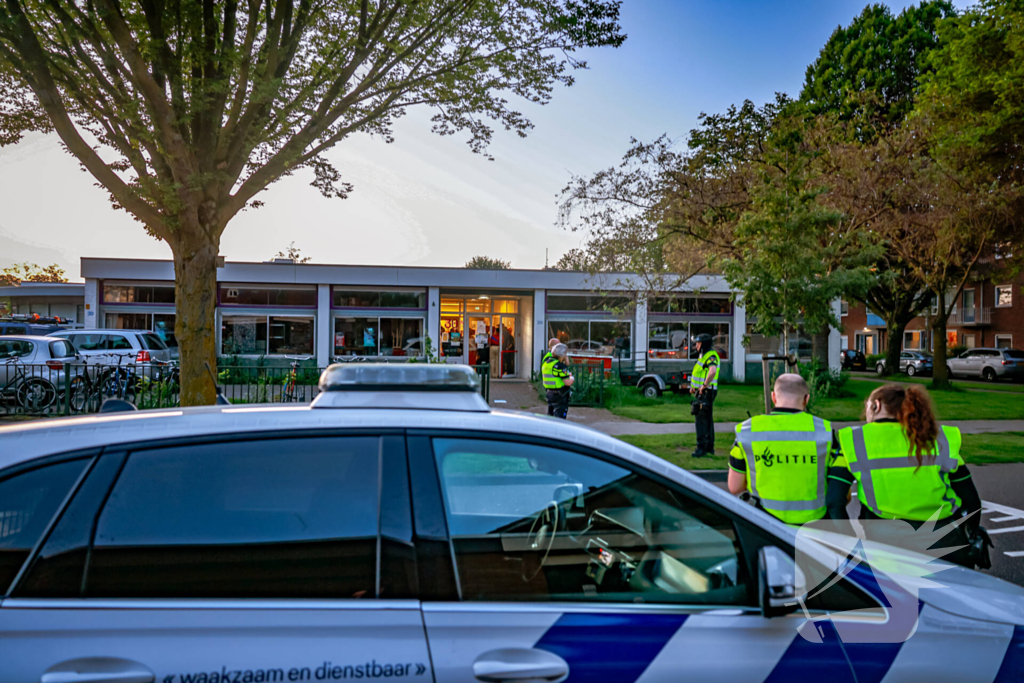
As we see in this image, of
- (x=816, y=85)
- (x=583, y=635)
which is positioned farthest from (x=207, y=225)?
(x=816, y=85)

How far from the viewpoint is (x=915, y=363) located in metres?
38.9

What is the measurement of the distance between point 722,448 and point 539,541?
31.1 feet

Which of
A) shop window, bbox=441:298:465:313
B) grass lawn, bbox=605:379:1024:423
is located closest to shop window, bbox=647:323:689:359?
grass lawn, bbox=605:379:1024:423

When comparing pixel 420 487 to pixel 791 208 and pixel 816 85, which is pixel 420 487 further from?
pixel 816 85

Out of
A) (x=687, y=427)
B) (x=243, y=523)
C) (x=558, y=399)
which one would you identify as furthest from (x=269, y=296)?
(x=243, y=523)

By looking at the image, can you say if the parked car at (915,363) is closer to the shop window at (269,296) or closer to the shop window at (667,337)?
the shop window at (667,337)

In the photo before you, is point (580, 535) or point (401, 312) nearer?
point (580, 535)

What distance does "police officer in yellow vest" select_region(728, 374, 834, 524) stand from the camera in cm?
356

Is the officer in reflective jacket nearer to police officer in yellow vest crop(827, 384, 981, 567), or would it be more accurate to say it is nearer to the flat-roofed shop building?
police officer in yellow vest crop(827, 384, 981, 567)

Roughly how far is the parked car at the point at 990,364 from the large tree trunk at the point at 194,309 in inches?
1425

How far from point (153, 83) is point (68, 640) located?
922 centimetres

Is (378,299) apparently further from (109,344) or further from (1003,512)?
(1003,512)

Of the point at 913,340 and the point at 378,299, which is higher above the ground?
the point at 378,299

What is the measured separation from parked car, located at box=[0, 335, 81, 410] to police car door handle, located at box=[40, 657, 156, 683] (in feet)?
44.5
